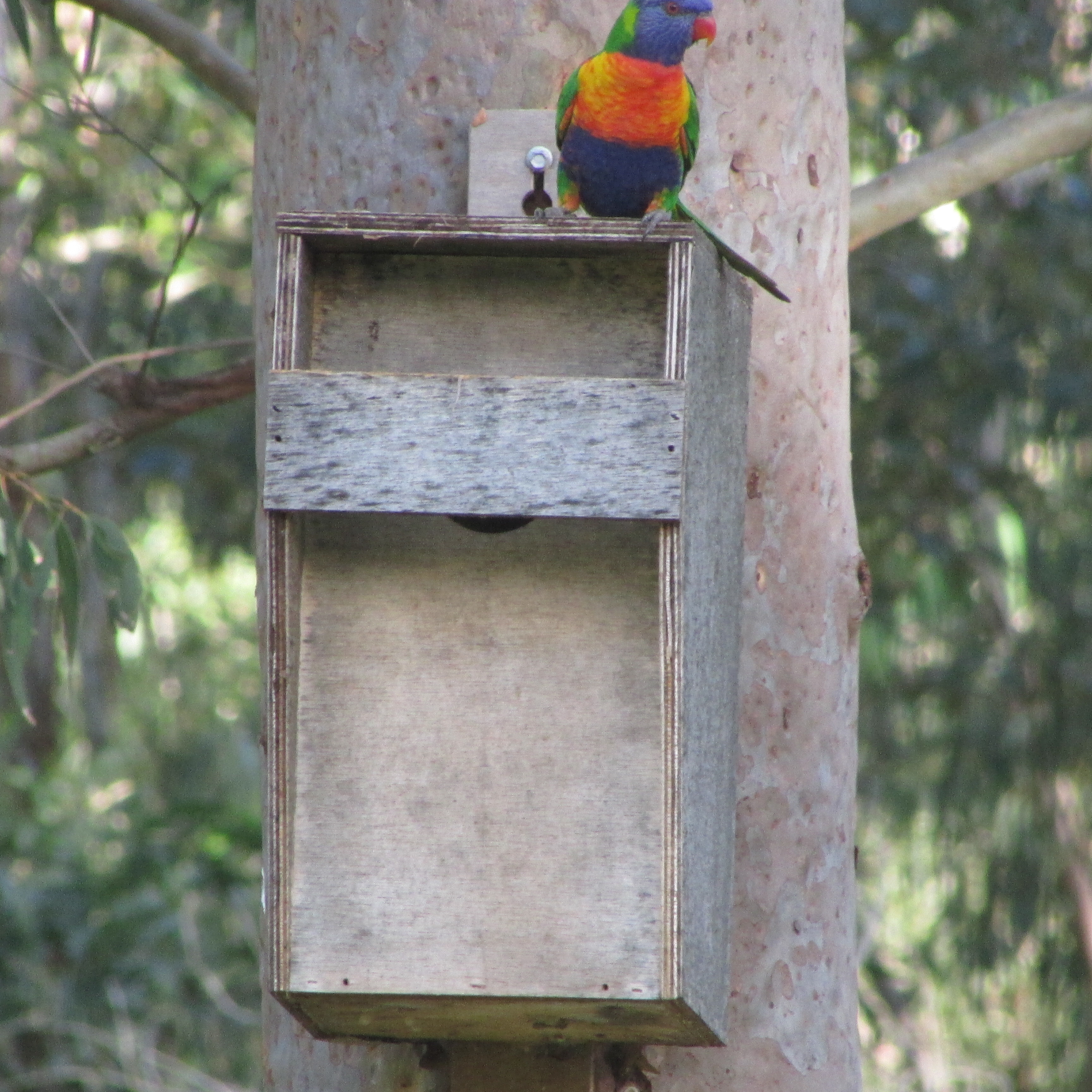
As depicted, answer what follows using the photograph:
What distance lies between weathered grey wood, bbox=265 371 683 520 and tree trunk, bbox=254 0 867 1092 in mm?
493

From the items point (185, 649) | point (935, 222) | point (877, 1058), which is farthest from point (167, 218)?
point (877, 1058)

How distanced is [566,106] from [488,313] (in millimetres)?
412

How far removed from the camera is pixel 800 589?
232cm

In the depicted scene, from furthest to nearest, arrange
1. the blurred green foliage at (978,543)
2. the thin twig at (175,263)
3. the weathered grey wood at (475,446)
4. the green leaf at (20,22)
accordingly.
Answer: the blurred green foliage at (978,543), the green leaf at (20,22), the thin twig at (175,263), the weathered grey wood at (475,446)

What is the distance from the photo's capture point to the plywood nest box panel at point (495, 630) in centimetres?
187

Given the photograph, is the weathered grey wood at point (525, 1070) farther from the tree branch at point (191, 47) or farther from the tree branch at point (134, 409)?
the tree branch at point (191, 47)

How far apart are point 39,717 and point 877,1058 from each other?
5.17m

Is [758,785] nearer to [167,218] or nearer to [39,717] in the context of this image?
[167,218]

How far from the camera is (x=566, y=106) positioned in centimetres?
229

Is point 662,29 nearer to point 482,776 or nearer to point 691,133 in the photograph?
point 691,133

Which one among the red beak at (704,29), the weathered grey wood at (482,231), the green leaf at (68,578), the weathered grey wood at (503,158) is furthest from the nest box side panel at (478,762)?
the green leaf at (68,578)

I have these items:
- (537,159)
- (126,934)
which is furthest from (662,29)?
(126,934)

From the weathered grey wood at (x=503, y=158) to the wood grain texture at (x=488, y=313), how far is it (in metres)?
0.21

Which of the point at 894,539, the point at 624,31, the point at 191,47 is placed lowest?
Answer: the point at 894,539
